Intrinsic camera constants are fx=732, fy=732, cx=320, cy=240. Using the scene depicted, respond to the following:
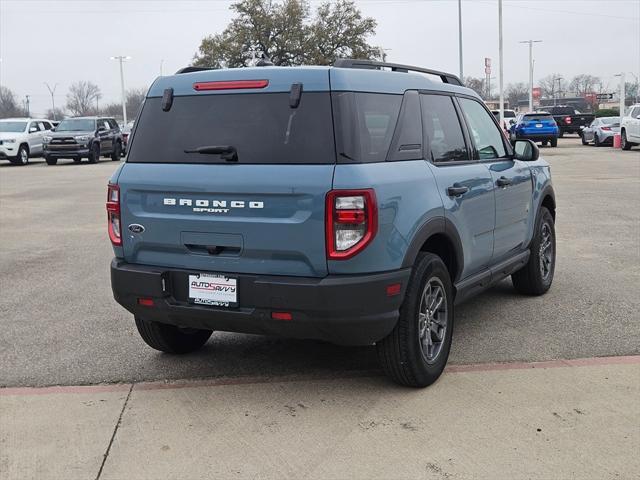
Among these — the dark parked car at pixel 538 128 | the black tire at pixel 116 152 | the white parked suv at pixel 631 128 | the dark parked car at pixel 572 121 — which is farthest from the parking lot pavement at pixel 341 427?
the dark parked car at pixel 572 121

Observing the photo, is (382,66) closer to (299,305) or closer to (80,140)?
(299,305)

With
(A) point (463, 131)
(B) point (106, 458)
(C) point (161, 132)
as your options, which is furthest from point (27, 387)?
(A) point (463, 131)

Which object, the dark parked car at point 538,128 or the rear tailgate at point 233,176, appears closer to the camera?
the rear tailgate at point 233,176

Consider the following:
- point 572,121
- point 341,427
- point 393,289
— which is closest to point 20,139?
point 393,289

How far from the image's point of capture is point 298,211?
12.9ft

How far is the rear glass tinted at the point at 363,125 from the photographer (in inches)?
156

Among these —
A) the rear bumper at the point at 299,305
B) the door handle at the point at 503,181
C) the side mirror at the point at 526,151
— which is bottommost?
the rear bumper at the point at 299,305

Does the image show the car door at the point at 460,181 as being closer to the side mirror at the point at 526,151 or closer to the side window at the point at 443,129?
the side window at the point at 443,129

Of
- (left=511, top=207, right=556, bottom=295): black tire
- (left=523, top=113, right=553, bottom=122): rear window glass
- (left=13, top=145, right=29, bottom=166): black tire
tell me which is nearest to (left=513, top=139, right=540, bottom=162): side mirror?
(left=511, top=207, right=556, bottom=295): black tire

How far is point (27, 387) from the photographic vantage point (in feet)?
15.2

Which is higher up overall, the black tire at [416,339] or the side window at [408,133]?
the side window at [408,133]

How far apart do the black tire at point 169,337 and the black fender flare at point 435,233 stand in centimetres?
185

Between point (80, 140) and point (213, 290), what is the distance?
26.6 meters

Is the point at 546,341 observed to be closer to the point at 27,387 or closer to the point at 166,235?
the point at 166,235
